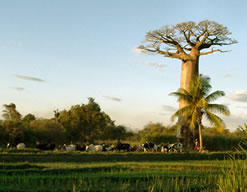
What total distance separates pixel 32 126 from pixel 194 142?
43.7 ft

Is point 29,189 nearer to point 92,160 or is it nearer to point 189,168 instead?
point 189,168

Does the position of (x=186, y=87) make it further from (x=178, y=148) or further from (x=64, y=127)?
(x=64, y=127)

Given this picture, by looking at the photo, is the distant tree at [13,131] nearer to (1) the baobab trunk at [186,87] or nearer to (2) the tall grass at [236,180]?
(1) the baobab trunk at [186,87]

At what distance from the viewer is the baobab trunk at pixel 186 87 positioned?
2767cm

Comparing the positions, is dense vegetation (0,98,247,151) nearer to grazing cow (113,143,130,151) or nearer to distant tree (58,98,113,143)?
distant tree (58,98,113,143)

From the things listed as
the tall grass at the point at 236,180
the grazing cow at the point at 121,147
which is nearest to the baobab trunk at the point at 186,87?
the grazing cow at the point at 121,147

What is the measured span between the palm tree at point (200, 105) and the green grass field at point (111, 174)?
9.57ft

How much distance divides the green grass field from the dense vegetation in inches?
295

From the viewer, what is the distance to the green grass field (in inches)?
349

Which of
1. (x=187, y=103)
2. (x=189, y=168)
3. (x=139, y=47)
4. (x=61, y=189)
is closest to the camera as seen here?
(x=61, y=189)

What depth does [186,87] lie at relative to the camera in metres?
28.3

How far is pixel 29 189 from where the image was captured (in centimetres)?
865

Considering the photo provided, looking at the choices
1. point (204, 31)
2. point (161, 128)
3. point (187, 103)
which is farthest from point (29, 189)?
point (161, 128)

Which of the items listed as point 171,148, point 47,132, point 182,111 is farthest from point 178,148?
point 47,132
